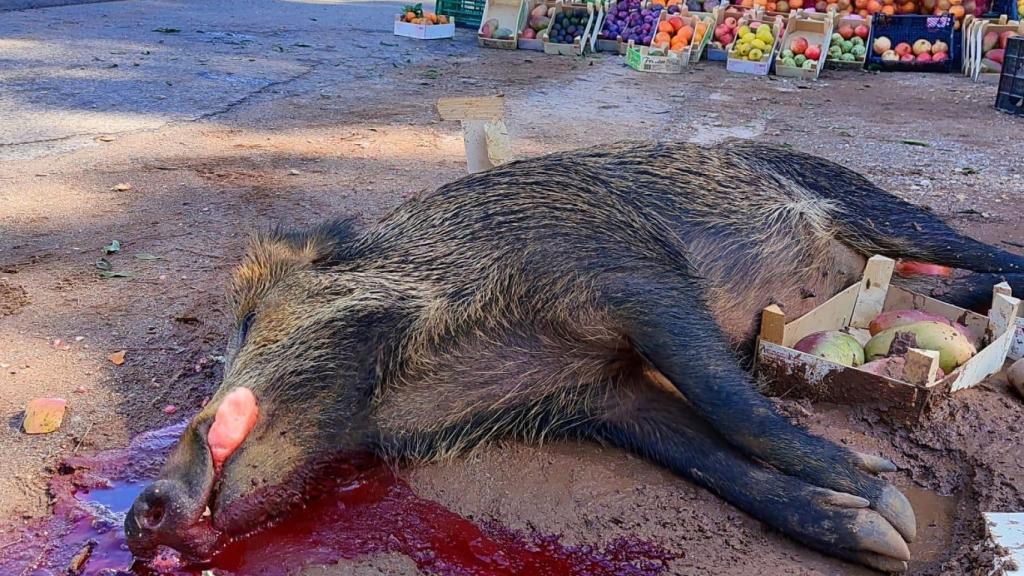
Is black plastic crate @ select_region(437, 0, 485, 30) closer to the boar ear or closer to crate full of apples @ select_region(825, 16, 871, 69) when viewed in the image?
crate full of apples @ select_region(825, 16, 871, 69)

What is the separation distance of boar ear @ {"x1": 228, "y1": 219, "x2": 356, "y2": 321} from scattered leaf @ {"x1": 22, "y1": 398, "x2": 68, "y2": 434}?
0.68 meters

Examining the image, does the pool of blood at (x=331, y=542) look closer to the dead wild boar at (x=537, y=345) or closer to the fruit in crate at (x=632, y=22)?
the dead wild boar at (x=537, y=345)

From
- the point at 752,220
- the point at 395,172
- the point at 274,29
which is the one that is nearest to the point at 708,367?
the point at 752,220

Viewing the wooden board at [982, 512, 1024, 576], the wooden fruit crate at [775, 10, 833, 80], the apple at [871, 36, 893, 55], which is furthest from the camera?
the apple at [871, 36, 893, 55]

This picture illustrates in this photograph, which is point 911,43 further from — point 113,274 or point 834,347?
point 113,274

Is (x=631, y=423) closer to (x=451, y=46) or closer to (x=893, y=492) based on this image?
(x=893, y=492)

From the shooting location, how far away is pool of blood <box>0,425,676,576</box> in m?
2.42

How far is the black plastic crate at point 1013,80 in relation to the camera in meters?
7.86

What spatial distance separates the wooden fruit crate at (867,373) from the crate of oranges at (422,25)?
9781mm

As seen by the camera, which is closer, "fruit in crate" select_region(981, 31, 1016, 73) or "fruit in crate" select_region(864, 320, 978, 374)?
"fruit in crate" select_region(864, 320, 978, 374)

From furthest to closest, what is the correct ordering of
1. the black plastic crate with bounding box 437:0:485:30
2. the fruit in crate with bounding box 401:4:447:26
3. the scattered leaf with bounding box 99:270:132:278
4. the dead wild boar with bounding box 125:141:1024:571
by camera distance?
the black plastic crate with bounding box 437:0:485:30, the fruit in crate with bounding box 401:4:447:26, the scattered leaf with bounding box 99:270:132:278, the dead wild boar with bounding box 125:141:1024:571

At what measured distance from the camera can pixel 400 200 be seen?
5.23 m

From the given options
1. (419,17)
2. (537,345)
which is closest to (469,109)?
(537,345)

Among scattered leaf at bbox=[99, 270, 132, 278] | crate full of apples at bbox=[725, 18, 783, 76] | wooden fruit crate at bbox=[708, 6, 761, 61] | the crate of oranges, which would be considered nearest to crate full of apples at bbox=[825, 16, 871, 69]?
crate full of apples at bbox=[725, 18, 783, 76]
